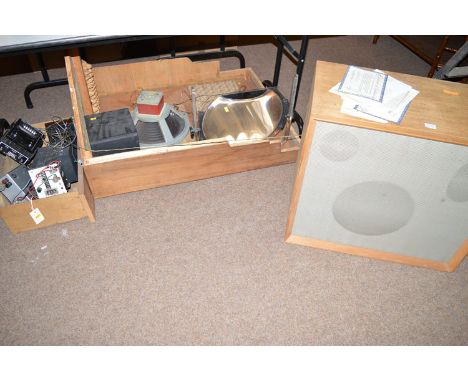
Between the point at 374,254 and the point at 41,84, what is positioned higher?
the point at 41,84

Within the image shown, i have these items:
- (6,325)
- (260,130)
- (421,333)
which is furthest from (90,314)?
(421,333)

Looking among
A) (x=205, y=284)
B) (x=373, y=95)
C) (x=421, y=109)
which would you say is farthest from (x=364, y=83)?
(x=205, y=284)

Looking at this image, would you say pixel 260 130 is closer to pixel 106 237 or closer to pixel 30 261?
pixel 106 237

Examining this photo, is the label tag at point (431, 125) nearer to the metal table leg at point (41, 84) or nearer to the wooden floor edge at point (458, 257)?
the wooden floor edge at point (458, 257)

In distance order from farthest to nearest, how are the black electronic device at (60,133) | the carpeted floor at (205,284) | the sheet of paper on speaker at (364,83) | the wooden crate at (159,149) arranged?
the black electronic device at (60,133) < the wooden crate at (159,149) < the carpeted floor at (205,284) < the sheet of paper on speaker at (364,83)

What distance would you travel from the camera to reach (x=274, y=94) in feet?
6.38

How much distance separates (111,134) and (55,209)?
43 centimetres

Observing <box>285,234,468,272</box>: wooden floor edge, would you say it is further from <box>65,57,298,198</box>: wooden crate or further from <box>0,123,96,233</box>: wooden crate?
<box>0,123,96,233</box>: wooden crate

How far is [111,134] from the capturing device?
168 centimetres

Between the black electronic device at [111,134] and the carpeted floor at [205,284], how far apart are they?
0.28 metres

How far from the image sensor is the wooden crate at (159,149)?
5.47 feet

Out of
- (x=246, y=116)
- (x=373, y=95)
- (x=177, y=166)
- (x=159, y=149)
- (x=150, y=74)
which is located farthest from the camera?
(x=150, y=74)

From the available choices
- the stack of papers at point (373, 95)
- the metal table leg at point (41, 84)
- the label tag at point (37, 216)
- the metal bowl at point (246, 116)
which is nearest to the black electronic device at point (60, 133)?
the label tag at point (37, 216)

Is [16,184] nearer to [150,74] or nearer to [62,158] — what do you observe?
[62,158]
